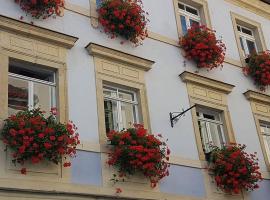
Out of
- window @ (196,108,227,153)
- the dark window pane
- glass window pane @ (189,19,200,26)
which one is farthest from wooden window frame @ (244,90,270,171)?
the dark window pane

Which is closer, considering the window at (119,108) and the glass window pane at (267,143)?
the window at (119,108)

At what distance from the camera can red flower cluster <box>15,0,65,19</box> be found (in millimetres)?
9641

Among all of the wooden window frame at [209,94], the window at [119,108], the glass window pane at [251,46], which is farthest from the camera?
the glass window pane at [251,46]

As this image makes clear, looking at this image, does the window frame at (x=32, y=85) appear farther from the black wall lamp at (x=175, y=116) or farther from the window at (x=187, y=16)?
the window at (x=187, y=16)

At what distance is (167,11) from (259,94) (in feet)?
10.5

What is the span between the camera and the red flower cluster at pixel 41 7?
31.6ft

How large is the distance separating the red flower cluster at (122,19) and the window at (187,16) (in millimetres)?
2140

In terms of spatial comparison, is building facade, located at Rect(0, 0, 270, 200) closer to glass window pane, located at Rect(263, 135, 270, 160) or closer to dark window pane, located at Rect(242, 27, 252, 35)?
glass window pane, located at Rect(263, 135, 270, 160)

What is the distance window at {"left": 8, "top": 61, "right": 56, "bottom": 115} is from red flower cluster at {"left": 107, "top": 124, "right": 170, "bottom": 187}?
1.35 meters

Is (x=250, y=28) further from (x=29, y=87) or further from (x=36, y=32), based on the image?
(x=29, y=87)

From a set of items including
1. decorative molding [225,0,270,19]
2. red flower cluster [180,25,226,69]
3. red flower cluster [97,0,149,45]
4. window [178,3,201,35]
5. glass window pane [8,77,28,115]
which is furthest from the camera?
decorative molding [225,0,270,19]

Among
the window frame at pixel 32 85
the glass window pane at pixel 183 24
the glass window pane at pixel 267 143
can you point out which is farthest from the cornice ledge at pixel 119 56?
the glass window pane at pixel 267 143

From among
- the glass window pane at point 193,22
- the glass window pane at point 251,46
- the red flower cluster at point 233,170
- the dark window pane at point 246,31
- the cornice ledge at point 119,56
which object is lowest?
the red flower cluster at point 233,170

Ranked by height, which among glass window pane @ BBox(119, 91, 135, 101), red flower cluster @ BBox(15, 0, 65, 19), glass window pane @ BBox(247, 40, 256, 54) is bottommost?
glass window pane @ BBox(119, 91, 135, 101)
